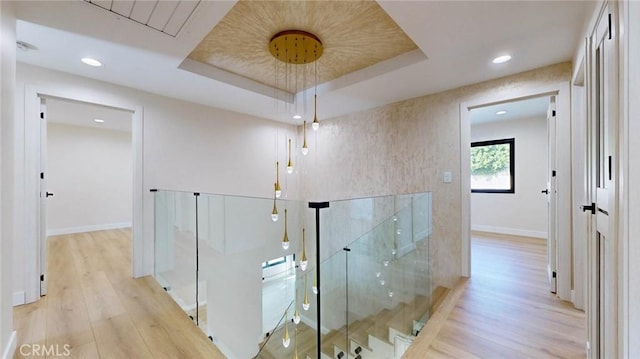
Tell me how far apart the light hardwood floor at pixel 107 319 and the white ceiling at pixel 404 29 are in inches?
91.3

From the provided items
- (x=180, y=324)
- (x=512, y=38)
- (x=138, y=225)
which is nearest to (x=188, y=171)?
(x=138, y=225)

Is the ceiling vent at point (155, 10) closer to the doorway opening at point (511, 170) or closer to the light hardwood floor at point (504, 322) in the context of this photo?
the light hardwood floor at point (504, 322)

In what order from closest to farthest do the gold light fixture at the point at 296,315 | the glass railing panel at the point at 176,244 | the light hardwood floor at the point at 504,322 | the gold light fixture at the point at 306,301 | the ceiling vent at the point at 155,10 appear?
the ceiling vent at the point at 155,10
the light hardwood floor at the point at 504,322
the gold light fixture at the point at 306,301
the gold light fixture at the point at 296,315
the glass railing panel at the point at 176,244

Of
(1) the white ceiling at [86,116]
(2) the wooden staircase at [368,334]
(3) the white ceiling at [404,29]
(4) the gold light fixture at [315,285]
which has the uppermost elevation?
(1) the white ceiling at [86,116]

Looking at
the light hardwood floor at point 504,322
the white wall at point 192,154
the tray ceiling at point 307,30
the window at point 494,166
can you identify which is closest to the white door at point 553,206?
the light hardwood floor at point 504,322

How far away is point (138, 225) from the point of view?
305 cm

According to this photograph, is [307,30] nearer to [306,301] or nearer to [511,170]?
[306,301]

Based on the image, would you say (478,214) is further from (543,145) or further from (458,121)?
(458,121)

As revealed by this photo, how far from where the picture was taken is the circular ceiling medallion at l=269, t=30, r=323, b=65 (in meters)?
2.12

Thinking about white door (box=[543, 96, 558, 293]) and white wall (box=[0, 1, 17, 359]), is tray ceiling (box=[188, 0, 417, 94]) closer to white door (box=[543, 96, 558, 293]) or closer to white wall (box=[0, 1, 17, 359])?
white wall (box=[0, 1, 17, 359])

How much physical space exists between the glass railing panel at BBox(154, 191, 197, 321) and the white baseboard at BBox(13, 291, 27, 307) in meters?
1.07

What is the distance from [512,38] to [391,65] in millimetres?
1008

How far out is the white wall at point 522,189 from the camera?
16.1 feet

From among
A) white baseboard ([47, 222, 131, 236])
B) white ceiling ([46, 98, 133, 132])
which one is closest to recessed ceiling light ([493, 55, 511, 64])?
white ceiling ([46, 98, 133, 132])
